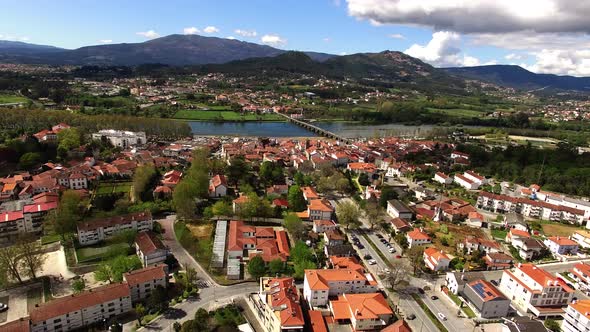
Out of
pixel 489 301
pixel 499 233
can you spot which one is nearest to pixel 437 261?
pixel 489 301

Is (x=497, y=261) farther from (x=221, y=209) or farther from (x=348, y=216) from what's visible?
(x=221, y=209)

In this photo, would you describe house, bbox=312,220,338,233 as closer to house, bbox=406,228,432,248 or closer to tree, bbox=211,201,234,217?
house, bbox=406,228,432,248

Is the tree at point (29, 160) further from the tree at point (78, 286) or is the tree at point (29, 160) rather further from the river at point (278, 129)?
the river at point (278, 129)

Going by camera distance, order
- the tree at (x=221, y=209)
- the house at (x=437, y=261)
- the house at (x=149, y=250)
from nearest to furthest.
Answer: the house at (x=149, y=250)
the house at (x=437, y=261)
the tree at (x=221, y=209)

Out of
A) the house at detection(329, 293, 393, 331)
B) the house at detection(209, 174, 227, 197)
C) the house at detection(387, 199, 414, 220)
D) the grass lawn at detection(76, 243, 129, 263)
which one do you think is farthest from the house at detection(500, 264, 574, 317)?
the grass lawn at detection(76, 243, 129, 263)

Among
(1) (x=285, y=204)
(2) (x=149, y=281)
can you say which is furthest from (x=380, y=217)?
(2) (x=149, y=281)

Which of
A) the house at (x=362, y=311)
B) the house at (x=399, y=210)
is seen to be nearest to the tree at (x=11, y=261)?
the house at (x=362, y=311)
